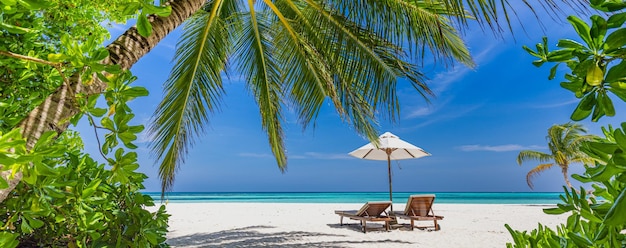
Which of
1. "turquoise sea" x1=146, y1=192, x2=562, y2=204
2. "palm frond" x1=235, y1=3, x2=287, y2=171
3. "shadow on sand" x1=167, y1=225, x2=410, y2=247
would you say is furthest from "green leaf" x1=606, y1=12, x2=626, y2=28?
"turquoise sea" x1=146, y1=192, x2=562, y2=204

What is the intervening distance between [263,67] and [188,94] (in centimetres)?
125

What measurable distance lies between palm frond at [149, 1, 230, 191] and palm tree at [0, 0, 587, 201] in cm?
2

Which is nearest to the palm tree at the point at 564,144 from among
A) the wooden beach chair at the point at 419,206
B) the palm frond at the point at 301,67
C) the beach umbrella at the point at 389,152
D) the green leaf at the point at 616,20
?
the beach umbrella at the point at 389,152

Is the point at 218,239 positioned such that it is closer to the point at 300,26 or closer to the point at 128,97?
the point at 300,26

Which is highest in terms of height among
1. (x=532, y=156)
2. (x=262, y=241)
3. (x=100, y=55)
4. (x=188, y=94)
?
(x=532, y=156)

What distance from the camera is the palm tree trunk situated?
1.35 metres

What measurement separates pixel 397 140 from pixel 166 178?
19.3ft

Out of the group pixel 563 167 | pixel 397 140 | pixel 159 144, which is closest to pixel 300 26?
pixel 159 144

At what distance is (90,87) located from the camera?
159cm

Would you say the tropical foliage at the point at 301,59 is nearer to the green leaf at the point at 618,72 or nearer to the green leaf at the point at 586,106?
the green leaf at the point at 586,106

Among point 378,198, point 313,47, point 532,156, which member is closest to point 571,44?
point 313,47

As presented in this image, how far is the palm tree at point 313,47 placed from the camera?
2459mm

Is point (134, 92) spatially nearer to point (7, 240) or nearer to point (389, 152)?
point (7, 240)

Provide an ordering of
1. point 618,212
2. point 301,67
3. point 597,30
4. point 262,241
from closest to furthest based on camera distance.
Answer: point 618,212 < point 597,30 < point 301,67 < point 262,241
